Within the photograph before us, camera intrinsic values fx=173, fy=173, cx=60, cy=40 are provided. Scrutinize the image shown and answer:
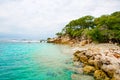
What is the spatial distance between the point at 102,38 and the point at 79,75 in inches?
1514

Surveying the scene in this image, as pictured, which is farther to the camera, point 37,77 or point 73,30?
point 73,30

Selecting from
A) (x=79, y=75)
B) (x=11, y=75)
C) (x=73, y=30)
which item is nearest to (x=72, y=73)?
(x=79, y=75)

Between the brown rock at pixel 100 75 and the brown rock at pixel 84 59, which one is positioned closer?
the brown rock at pixel 100 75

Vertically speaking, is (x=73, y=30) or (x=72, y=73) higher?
(x=73, y=30)

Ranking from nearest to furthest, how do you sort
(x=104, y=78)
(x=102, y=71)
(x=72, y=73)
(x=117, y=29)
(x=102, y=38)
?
1. (x=104, y=78)
2. (x=102, y=71)
3. (x=72, y=73)
4. (x=117, y=29)
5. (x=102, y=38)

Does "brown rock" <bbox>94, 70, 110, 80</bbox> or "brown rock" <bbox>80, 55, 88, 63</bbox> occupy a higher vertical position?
"brown rock" <bbox>80, 55, 88, 63</bbox>

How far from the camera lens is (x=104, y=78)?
16.2m

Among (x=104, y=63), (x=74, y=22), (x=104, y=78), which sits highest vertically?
(x=74, y=22)

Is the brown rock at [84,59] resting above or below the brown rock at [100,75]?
above

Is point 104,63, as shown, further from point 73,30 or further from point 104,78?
point 73,30

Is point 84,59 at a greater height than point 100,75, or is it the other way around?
point 84,59

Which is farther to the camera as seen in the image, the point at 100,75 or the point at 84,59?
the point at 84,59

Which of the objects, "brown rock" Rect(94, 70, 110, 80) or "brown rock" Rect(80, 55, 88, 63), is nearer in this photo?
"brown rock" Rect(94, 70, 110, 80)

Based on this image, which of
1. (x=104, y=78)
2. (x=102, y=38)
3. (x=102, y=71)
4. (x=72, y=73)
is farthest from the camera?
(x=102, y=38)
